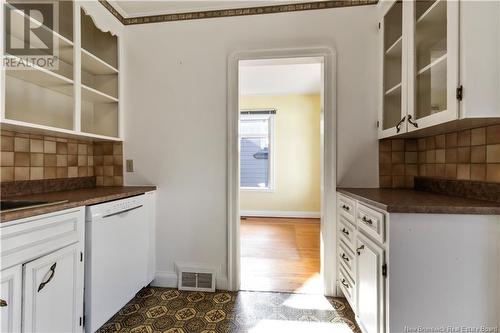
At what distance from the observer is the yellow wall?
4621 mm

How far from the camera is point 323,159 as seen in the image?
1.98 m

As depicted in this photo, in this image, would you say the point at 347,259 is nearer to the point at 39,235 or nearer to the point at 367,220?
the point at 367,220

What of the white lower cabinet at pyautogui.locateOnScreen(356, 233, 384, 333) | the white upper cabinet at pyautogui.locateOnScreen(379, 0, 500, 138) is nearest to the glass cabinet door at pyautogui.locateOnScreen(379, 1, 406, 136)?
the white upper cabinet at pyautogui.locateOnScreen(379, 0, 500, 138)

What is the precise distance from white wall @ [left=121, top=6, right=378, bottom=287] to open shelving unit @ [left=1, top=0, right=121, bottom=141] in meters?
0.16

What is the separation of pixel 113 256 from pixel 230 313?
A: 90 centimetres

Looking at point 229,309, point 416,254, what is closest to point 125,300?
point 229,309

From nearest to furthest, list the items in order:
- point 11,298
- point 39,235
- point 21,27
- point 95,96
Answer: point 11,298 < point 39,235 < point 21,27 < point 95,96

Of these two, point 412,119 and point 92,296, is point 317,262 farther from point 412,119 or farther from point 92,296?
point 92,296

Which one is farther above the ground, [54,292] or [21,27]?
[21,27]

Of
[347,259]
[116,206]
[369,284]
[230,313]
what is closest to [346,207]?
[347,259]

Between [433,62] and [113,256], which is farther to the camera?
[113,256]

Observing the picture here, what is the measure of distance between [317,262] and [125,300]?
1.84 m

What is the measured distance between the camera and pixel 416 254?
3.63ft

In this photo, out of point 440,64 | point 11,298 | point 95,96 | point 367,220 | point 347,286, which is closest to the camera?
point 11,298
